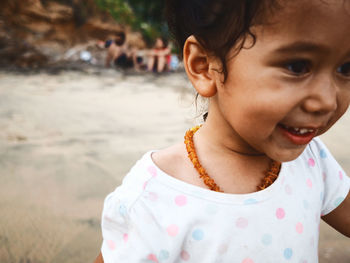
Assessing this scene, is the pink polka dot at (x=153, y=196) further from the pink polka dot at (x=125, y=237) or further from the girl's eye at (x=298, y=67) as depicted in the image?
the girl's eye at (x=298, y=67)

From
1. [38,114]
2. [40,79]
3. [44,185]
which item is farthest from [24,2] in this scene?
[44,185]

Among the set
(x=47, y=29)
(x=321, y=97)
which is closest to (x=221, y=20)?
(x=321, y=97)

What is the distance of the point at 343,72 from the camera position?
2.58 ft

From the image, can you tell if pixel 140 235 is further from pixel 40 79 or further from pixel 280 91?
pixel 40 79

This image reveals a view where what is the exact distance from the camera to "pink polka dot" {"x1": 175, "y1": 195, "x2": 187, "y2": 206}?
89cm

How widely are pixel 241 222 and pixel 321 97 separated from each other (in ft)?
1.38

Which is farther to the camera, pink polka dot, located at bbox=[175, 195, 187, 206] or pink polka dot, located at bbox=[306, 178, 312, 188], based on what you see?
pink polka dot, located at bbox=[306, 178, 312, 188]

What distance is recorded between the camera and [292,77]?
0.74m

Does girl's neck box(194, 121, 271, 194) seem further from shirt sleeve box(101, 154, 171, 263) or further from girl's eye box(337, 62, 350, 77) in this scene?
girl's eye box(337, 62, 350, 77)

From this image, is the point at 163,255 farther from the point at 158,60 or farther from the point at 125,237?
the point at 158,60

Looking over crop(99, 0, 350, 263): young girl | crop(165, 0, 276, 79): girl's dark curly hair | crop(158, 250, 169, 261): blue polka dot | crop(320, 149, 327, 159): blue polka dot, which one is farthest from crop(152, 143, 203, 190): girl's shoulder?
crop(320, 149, 327, 159): blue polka dot

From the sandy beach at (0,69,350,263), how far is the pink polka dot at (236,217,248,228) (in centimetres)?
63

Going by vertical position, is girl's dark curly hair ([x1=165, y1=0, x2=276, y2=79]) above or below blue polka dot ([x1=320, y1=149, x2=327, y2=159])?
above

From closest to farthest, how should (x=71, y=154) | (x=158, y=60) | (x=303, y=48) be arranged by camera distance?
→ (x=303, y=48), (x=71, y=154), (x=158, y=60)
